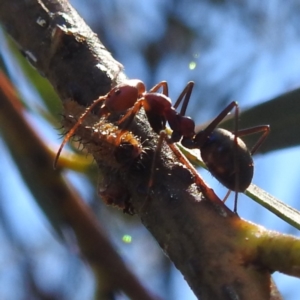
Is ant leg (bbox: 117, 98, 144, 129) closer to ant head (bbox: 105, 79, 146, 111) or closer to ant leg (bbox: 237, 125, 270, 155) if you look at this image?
ant head (bbox: 105, 79, 146, 111)

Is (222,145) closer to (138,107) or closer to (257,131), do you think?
(257,131)

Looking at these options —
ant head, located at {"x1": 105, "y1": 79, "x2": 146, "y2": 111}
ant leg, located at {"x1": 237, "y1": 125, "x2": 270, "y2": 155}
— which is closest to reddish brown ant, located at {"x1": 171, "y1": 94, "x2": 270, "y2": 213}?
ant leg, located at {"x1": 237, "y1": 125, "x2": 270, "y2": 155}

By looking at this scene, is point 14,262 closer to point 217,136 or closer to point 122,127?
point 217,136

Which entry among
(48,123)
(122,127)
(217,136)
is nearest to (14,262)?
(48,123)

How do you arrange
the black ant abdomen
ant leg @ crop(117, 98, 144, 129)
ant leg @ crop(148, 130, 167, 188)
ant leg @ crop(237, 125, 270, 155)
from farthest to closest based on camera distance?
ant leg @ crop(237, 125, 270, 155), the black ant abdomen, ant leg @ crop(117, 98, 144, 129), ant leg @ crop(148, 130, 167, 188)

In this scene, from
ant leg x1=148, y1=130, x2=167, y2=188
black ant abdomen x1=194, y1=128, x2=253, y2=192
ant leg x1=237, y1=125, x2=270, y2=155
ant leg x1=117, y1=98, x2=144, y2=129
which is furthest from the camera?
ant leg x1=237, y1=125, x2=270, y2=155

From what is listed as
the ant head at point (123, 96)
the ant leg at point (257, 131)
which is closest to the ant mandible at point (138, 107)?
the ant head at point (123, 96)

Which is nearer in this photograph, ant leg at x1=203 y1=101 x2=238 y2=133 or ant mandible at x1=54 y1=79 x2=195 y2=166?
ant mandible at x1=54 y1=79 x2=195 y2=166
